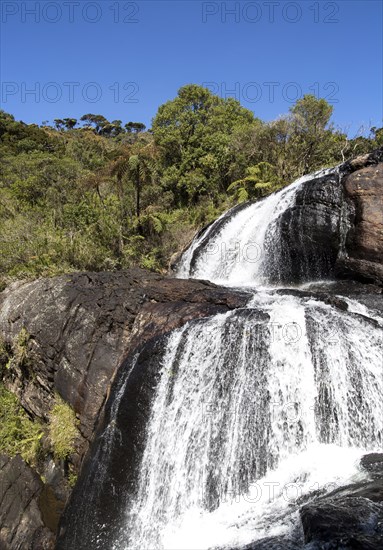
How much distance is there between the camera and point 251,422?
683 centimetres

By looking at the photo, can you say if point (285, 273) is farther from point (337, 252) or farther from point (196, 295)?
point (196, 295)

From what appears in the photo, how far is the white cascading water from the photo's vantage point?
6.10 metres

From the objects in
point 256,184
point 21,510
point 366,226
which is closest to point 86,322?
point 21,510

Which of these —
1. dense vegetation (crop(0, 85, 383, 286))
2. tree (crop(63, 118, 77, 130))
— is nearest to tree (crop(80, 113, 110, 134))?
tree (crop(63, 118, 77, 130))

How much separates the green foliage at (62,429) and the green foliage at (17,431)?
0.47m

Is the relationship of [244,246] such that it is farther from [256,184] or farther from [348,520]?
[348,520]

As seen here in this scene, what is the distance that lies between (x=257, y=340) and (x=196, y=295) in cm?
234

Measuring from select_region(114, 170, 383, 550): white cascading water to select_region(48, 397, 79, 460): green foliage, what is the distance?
1.87m

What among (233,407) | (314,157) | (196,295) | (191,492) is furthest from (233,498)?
(314,157)

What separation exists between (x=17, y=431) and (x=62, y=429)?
1.69 m

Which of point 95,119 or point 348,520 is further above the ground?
point 95,119

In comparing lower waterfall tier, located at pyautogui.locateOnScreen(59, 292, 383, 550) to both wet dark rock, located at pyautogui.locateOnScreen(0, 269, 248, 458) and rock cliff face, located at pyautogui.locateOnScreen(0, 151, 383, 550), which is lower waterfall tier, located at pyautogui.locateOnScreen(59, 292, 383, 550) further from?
wet dark rock, located at pyautogui.locateOnScreen(0, 269, 248, 458)

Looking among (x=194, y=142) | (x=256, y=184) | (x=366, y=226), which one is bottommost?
(x=366, y=226)

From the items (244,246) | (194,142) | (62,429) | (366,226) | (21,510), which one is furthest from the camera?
(194,142)
